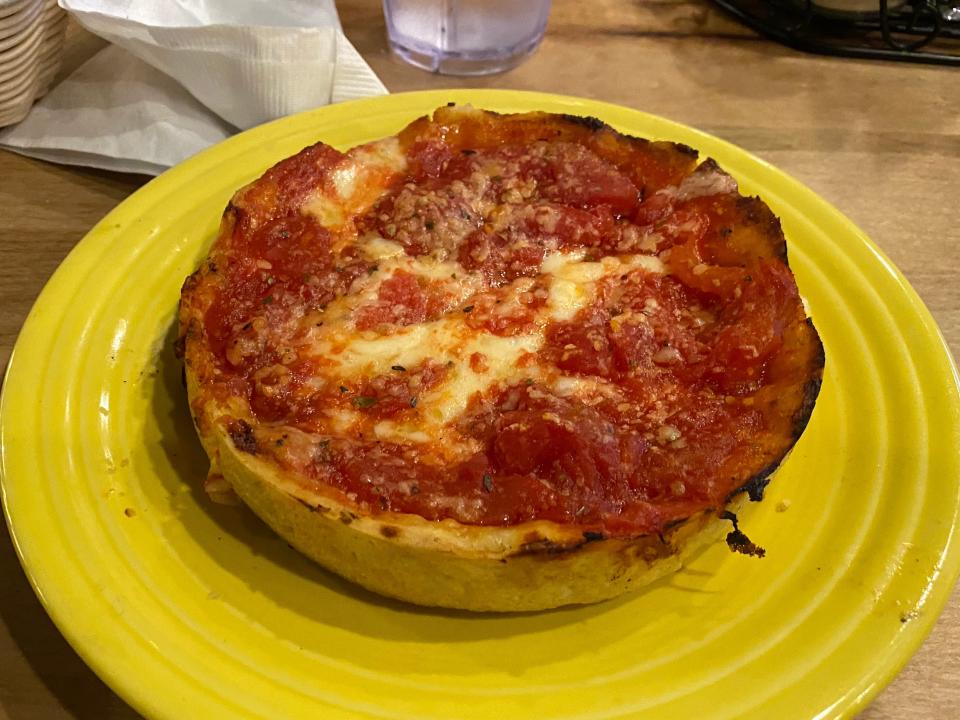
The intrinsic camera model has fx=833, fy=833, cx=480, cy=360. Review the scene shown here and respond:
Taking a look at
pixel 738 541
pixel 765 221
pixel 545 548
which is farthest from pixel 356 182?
pixel 738 541

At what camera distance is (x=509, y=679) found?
1346 millimetres

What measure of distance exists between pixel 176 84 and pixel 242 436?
5.25 ft

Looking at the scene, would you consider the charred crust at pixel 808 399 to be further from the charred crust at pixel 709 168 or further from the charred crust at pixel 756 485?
the charred crust at pixel 709 168

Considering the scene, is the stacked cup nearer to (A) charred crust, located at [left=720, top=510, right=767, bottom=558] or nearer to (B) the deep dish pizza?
(B) the deep dish pizza

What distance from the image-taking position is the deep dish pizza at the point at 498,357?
1343 mm

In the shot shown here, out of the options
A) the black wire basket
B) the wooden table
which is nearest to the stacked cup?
the wooden table

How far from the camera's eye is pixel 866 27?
134 inches

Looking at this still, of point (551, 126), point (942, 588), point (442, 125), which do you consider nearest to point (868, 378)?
point (942, 588)

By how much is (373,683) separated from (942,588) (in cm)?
97

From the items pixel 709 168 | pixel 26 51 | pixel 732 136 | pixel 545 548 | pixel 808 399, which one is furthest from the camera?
pixel 732 136

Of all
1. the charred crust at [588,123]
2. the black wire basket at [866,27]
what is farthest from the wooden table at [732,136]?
the charred crust at [588,123]

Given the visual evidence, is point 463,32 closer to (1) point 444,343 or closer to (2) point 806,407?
(1) point 444,343

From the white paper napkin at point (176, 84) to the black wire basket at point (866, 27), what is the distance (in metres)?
1.80

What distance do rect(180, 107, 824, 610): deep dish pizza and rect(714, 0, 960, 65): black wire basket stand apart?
1.82 meters
